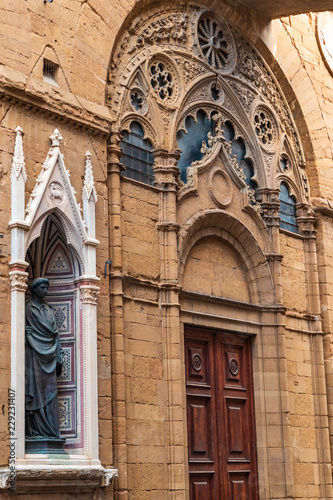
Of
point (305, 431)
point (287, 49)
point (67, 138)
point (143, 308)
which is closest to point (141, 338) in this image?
point (143, 308)

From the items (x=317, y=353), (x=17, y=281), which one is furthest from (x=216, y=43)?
(x=17, y=281)

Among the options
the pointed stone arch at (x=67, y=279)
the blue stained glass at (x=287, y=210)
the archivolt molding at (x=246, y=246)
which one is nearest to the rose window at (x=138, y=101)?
the archivolt molding at (x=246, y=246)

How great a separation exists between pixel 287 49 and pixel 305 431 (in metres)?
6.36

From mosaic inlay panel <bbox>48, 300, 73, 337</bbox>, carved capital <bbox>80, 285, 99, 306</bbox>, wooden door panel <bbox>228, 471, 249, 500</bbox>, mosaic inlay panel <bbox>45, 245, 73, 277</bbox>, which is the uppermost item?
mosaic inlay panel <bbox>45, 245, 73, 277</bbox>

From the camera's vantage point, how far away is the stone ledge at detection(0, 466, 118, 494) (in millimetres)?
8805

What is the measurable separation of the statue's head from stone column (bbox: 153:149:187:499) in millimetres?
2290

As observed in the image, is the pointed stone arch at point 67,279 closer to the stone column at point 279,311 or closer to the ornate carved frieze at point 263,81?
the stone column at point 279,311

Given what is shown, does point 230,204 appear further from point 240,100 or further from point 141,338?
point 141,338

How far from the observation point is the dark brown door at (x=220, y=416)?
1211 centimetres

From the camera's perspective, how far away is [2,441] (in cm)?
879

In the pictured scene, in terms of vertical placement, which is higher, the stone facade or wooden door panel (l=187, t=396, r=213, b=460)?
the stone facade


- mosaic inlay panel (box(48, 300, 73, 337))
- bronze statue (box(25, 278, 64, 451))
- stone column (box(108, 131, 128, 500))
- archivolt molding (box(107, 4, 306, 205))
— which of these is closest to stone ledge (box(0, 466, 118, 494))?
bronze statue (box(25, 278, 64, 451))

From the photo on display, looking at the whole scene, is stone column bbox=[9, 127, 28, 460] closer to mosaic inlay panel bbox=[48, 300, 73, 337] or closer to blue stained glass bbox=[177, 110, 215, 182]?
mosaic inlay panel bbox=[48, 300, 73, 337]

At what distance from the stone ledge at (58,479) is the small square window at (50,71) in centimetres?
443
